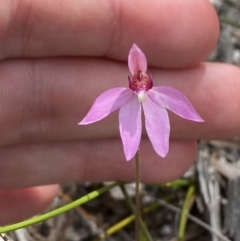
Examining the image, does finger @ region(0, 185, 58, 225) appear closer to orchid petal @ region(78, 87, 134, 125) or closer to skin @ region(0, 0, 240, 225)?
skin @ region(0, 0, 240, 225)

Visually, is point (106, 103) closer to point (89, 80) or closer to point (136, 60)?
point (136, 60)

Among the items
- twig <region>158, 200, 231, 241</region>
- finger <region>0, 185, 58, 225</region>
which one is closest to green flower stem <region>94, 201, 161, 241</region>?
twig <region>158, 200, 231, 241</region>

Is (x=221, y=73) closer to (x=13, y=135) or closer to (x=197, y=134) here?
(x=197, y=134)

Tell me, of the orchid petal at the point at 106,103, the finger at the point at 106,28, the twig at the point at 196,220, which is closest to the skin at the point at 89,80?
the finger at the point at 106,28

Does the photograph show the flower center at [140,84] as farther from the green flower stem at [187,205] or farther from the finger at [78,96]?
the green flower stem at [187,205]

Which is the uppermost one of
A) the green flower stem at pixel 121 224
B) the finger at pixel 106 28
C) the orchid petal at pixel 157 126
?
the finger at pixel 106 28

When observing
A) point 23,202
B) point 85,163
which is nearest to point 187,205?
point 85,163
